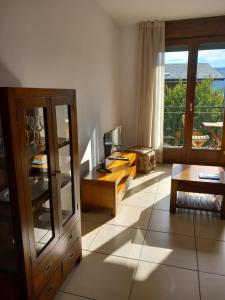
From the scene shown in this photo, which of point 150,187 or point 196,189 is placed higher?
point 196,189

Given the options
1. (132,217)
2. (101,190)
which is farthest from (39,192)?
(132,217)

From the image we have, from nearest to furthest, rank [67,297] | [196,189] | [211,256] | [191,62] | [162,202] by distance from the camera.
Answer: [67,297] < [211,256] < [196,189] < [162,202] < [191,62]

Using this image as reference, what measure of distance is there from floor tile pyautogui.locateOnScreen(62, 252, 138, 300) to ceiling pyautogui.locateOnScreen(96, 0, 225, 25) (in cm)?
326

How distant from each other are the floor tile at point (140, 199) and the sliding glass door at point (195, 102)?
64.6 inches

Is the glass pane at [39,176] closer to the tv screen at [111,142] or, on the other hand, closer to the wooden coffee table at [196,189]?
the tv screen at [111,142]

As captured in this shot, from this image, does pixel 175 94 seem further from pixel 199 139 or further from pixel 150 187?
pixel 150 187

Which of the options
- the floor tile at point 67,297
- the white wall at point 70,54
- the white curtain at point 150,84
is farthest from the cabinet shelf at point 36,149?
the white curtain at point 150,84

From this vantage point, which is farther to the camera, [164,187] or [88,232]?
[164,187]

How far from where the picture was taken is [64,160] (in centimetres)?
179

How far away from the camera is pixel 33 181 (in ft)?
4.96

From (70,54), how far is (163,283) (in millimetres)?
2370

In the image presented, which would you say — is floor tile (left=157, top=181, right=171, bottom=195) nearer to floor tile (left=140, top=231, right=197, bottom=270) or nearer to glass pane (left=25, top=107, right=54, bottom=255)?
floor tile (left=140, top=231, right=197, bottom=270)

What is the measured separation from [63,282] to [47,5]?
91.0 inches

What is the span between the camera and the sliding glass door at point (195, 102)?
168 inches
